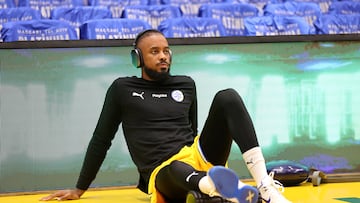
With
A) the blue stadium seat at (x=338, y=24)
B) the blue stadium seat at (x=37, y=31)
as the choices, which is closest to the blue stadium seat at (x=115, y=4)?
the blue stadium seat at (x=37, y=31)

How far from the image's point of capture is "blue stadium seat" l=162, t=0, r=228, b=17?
7844mm

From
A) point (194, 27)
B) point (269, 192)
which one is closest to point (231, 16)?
point (194, 27)

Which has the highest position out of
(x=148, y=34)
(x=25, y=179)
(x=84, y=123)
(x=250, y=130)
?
(x=148, y=34)

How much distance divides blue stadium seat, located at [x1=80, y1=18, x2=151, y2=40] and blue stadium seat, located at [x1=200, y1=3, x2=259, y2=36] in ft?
3.40

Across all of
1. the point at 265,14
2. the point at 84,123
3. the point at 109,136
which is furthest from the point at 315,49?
the point at 265,14

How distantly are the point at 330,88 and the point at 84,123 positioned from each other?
5.95ft

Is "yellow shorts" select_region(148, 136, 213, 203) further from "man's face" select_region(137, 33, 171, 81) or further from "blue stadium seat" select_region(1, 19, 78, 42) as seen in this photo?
"blue stadium seat" select_region(1, 19, 78, 42)

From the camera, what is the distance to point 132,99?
12.1ft

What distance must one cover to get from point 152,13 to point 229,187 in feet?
16.4

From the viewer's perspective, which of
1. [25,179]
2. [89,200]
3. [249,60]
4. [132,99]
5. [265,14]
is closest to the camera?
[132,99]

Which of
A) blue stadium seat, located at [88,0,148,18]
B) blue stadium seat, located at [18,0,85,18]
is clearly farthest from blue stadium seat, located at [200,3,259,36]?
blue stadium seat, located at [18,0,85,18]

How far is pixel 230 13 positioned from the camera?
25.0 feet

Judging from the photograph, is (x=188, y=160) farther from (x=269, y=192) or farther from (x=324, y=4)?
(x=324, y=4)

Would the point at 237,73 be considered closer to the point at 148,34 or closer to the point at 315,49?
the point at 315,49
